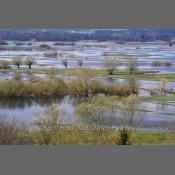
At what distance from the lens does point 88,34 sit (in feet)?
36.9

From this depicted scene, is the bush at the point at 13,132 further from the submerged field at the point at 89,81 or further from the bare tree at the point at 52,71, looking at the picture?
the bare tree at the point at 52,71

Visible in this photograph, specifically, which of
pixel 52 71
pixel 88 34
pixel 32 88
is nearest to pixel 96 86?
pixel 52 71

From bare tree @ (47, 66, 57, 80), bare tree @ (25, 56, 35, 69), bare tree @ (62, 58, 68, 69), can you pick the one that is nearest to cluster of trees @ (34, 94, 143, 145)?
bare tree @ (47, 66, 57, 80)

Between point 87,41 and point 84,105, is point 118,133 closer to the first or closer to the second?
point 84,105

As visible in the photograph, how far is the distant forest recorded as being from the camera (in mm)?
11188

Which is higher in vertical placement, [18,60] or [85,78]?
[18,60]

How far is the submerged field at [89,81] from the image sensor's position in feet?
36.7

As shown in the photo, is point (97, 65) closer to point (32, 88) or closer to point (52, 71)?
point (52, 71)

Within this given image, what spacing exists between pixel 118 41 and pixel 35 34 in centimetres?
157

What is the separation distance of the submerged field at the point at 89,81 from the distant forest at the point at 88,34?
11cm

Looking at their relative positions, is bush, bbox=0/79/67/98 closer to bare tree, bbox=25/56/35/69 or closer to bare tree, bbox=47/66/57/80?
bare tree, bbox=47/66/57/80

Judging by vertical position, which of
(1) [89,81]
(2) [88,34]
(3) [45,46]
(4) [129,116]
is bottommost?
(4) [129,116]

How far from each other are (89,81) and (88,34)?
2.88ft

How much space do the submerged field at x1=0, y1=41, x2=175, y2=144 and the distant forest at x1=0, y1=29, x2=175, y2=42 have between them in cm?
11
